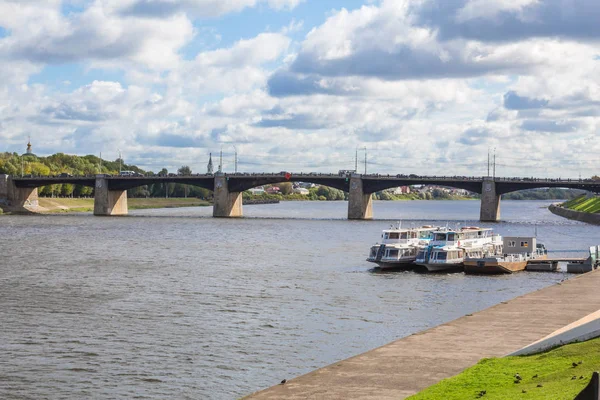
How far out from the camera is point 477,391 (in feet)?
74.4

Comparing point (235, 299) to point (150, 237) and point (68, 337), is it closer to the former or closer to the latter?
point (68, 337)

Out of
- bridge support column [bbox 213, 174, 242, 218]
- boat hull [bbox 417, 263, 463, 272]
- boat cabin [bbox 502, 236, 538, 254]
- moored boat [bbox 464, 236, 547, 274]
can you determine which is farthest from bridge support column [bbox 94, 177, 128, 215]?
boat hull [bbox 417, 263, 463, 272]

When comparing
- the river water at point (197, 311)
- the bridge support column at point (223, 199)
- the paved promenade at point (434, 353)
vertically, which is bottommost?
the river water at point (197, 311)

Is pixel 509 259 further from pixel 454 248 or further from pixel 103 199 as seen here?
pixel 103 199

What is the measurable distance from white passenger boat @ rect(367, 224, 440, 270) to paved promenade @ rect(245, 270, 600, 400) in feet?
91.5

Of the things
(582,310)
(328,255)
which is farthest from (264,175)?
(582,310)

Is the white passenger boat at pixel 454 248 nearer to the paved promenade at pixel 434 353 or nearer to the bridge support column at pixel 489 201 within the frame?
the paved promenade at pixel 434 353

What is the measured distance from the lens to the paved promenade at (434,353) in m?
25.1

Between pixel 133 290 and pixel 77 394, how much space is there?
2729 centimetres

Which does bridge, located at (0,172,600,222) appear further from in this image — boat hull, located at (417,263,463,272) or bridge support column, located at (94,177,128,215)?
boat hull, located at (417,263,463,272)

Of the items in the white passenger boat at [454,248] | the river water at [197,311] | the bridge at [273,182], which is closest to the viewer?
the river water at [197,311]

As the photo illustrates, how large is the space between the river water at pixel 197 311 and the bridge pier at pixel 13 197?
98.5 m

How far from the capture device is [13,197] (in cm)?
18988

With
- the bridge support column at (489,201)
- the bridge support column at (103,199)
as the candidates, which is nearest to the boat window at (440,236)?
the bridge support column at (489,201)
